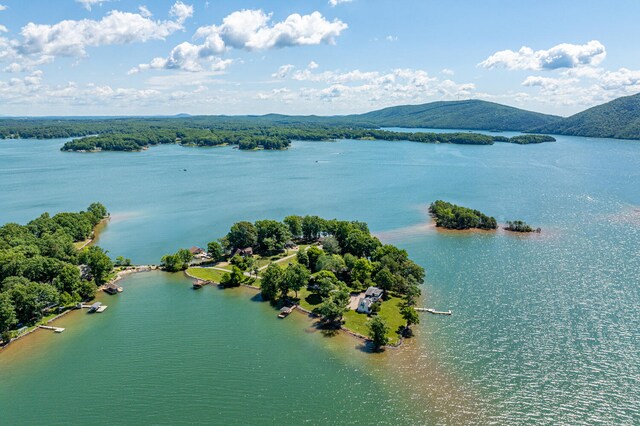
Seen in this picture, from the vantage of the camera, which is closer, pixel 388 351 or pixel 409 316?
pixel 388 351

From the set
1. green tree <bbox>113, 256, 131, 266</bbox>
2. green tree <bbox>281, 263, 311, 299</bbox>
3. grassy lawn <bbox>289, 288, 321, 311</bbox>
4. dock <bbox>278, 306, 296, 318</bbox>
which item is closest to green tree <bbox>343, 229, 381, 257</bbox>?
grassy lawn <bbox>289, 288, 321, 311</bbox>

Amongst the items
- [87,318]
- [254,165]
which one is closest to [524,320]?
[87,318]

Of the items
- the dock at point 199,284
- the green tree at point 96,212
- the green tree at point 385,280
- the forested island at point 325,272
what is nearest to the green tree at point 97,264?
the forested island at point 325,272

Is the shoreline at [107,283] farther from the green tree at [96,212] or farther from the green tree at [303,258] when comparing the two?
the green tree at [96,212]

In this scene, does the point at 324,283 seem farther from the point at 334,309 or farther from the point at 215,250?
the point at 215,250

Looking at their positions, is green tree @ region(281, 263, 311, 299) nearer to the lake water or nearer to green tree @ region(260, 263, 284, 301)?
green tree @ region(260, 263, 284, 301)

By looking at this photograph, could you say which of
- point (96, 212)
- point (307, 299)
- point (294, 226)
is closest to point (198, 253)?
point (294, 226)
